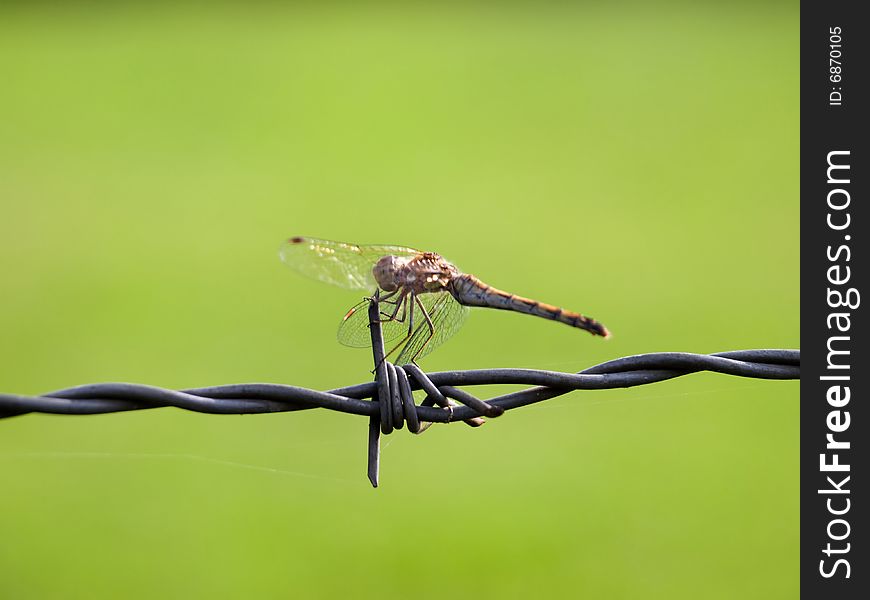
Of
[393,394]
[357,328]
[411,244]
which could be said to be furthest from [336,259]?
[411,244]

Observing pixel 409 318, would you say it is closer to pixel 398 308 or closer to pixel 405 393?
pixel 398 308

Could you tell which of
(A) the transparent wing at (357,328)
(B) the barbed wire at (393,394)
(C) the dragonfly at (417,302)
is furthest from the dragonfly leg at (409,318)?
(B) the barbed wire at (393,394)

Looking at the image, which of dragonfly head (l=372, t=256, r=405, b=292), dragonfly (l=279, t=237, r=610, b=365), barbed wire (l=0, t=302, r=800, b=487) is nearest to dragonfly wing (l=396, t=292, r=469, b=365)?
dragonfly (l=279, t=237, r=610, b=365)

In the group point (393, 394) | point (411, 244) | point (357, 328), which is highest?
point (411, 244)

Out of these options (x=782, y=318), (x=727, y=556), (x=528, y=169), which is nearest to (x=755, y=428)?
(x=727, y=556)

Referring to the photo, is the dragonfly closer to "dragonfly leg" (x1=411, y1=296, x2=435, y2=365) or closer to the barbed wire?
"dragonfly leg" (x1=411, y1=296, x2=435, y2=365)
